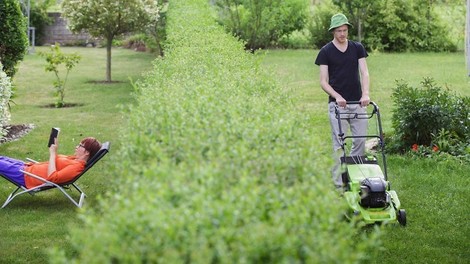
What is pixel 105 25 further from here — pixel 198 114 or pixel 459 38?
pixel 198 114

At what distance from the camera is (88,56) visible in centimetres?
2891

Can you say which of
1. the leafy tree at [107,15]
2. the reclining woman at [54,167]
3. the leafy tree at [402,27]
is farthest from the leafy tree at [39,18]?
the reclining woman at [54,167]

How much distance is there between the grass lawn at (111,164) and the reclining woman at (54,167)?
0.31m

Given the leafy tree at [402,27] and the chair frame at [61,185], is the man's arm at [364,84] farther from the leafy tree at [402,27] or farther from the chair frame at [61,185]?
the leafy tree at [402,27]

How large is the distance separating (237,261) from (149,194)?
0.52m

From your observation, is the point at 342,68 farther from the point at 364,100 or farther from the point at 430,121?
the point at 430,121

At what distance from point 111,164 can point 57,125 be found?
33.5ft

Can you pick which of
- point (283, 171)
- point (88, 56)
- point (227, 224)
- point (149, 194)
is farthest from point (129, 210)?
point (88, 56)

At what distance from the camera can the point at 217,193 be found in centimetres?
347

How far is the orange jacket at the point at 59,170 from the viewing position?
27.3 ft

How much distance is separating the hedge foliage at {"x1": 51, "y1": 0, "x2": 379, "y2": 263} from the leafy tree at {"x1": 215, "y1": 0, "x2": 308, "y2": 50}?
21980 millimetres

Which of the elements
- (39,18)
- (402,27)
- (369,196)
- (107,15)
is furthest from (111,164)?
(39,18)

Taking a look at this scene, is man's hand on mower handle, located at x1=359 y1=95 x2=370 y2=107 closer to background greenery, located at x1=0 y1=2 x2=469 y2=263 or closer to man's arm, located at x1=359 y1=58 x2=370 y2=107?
man's arm, located at x1=359 y1=58 x2=370 y2=107

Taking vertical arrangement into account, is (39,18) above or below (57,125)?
above
